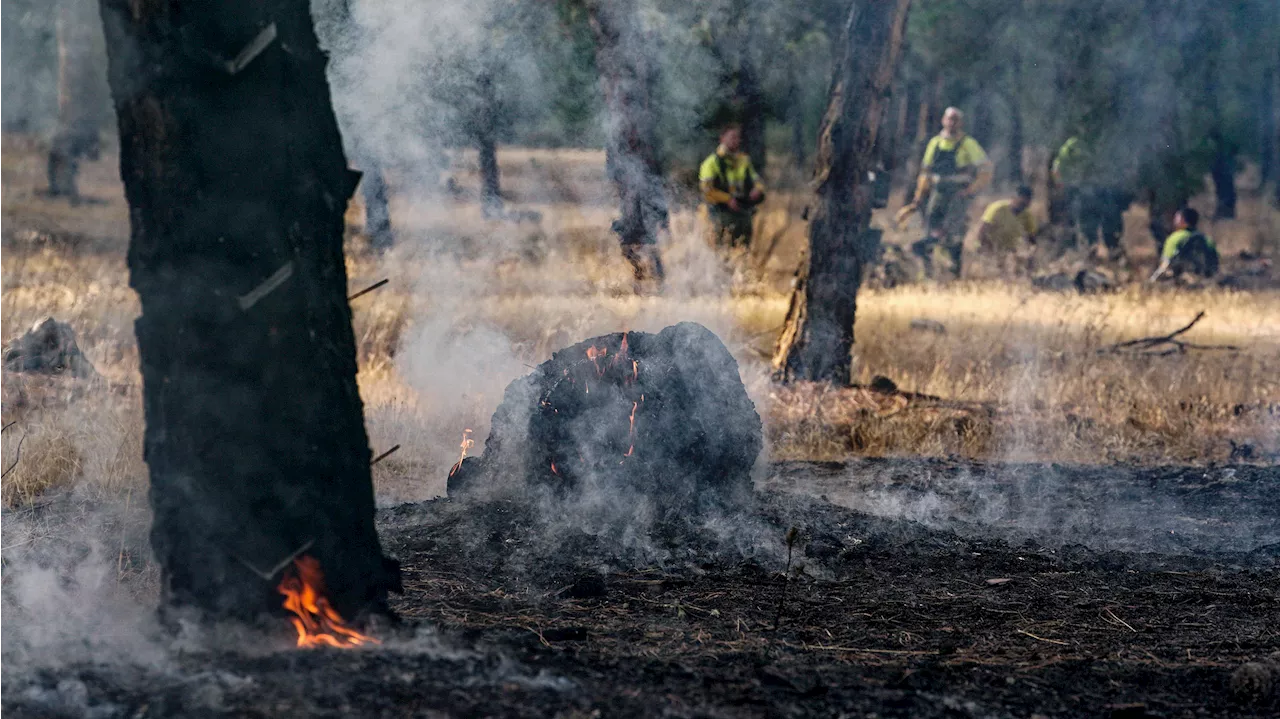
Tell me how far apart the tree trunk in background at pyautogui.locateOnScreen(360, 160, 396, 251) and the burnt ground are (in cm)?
784

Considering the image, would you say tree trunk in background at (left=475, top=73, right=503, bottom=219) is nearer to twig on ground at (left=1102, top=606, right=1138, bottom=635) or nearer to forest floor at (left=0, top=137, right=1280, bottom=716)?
A: forest floor at (left=0, top=137, right=1280, bottom=716)

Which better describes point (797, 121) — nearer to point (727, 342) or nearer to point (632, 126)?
point (632, 126)

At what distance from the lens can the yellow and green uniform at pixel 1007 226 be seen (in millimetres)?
18984

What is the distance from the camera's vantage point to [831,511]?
650 centimetres

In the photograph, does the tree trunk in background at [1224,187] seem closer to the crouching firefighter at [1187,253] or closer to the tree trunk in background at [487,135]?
the crouching firefighter at [1187,253]

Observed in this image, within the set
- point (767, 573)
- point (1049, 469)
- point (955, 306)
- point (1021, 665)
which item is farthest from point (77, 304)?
point (955, 306)

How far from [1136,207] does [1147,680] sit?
32.0 m

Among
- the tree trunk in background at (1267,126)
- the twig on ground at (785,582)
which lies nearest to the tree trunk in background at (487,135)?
the twig on ground at (785,582)

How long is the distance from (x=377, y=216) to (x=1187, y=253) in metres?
11.4

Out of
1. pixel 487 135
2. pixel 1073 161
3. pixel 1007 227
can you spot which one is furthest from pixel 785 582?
pixel 1073 161

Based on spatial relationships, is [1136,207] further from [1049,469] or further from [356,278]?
[1049,469]

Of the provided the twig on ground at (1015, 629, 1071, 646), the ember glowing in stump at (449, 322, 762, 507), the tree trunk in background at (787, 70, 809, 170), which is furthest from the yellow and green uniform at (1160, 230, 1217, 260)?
the twig on ground at (1015, 629, 1071, 646)

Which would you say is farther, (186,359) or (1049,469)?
(1049,469)

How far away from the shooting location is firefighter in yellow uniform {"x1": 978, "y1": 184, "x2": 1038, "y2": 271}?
19.0 meters
